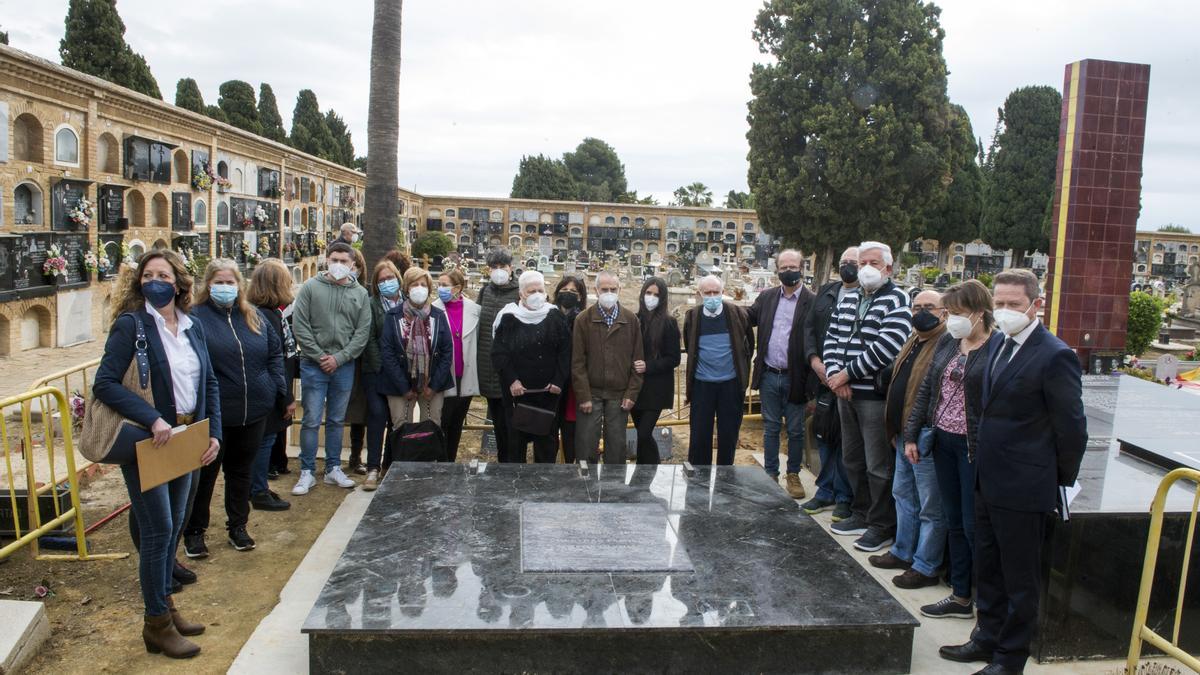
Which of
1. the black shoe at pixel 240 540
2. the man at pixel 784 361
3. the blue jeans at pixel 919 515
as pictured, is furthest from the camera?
the man at pixel 784 361

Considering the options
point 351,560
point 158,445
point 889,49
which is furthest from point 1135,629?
point 889,49

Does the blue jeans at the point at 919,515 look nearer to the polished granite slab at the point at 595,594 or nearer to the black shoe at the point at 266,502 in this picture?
the polished granite slab at the point at 595,594

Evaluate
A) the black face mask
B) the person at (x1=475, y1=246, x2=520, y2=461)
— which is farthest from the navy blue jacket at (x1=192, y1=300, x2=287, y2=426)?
the black face mask

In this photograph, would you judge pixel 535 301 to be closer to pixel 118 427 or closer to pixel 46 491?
pixel 118 427

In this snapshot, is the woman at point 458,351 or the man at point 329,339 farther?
the woman at point 458,351

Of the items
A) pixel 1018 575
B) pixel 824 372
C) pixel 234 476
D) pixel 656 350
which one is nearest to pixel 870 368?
pixel 824 372

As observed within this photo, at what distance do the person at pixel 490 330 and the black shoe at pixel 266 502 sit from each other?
4.91ft

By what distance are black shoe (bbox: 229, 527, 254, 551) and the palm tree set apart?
4.50 meters

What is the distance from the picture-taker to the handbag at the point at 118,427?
10.7 feet

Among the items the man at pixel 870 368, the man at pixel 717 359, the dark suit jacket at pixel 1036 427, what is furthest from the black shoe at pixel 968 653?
the man at pixel 717 359

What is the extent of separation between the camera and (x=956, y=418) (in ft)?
13.1

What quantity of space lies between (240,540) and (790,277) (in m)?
3.77

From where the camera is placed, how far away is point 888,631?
3.43 metres

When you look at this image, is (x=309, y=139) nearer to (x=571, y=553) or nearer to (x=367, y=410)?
(x=367, y=410)
